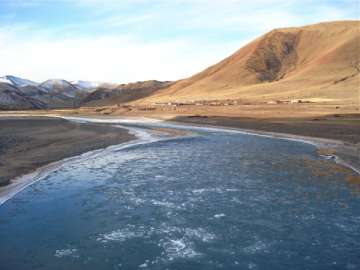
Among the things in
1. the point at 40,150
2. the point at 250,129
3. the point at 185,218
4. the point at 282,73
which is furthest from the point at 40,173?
the point at 282,73

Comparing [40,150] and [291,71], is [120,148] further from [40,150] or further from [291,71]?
[291,71]

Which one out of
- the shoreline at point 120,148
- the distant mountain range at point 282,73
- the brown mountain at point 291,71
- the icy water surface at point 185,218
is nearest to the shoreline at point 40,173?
the shoreline at point 120,148

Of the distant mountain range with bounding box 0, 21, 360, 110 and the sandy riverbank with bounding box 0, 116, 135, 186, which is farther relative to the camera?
the distant mountain range with bounding box 0, 21, 360, 110

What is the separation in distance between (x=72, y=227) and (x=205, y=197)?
6.12 m

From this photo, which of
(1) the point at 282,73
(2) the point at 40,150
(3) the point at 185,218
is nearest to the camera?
(3) the point at 185,218

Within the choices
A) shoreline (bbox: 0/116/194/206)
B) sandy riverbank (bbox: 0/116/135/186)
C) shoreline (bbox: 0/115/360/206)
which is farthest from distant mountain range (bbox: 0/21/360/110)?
shoreline (bbox: 0/116/194/206)

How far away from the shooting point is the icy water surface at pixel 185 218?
42.2 feet

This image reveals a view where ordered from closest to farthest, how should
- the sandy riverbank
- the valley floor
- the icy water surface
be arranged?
the icy water surface → the sandy riverbank → the valley floor

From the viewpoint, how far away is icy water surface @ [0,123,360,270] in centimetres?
1286

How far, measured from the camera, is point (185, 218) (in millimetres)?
16484

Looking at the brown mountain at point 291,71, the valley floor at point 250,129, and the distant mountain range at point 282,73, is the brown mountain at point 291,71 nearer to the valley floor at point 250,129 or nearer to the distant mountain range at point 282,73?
the distant mountain range at point 282,73

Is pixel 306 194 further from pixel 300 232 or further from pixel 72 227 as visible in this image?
pixel 72 227

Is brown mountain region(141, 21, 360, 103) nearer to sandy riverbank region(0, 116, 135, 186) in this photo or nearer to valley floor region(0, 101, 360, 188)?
valley floor region(0, 101, 360, 188)

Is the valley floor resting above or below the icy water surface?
above
